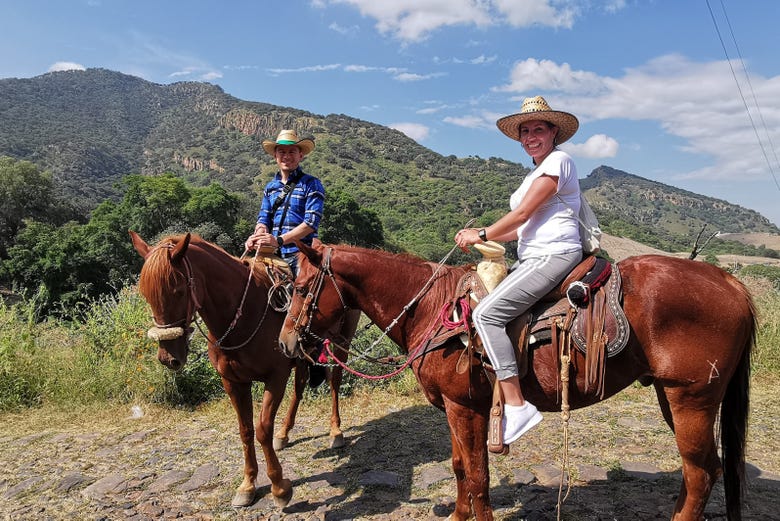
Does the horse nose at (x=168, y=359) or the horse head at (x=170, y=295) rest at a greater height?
the horse head at (x=170, y=295)

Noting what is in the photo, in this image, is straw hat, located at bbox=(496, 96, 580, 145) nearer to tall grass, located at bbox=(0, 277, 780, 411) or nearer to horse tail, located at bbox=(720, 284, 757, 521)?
horse tail, located at bbox=(720, 284, 757, 521)

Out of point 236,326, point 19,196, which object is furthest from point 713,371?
point 19,196

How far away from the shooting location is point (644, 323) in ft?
8.98

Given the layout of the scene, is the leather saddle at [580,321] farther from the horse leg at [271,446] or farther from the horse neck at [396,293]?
the horse leg at [271,446]

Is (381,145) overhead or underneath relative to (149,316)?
overhead

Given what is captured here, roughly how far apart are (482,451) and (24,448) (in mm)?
5407

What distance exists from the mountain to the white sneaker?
4434 cm

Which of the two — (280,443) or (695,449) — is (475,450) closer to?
(695,449)

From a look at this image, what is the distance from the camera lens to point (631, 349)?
9.03ft

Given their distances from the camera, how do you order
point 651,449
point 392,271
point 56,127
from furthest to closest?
point 56,127 → point 651,449 → point 392,271

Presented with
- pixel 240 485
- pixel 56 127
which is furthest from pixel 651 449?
pixel 56 127

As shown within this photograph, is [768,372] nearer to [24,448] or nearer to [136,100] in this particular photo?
[24,448]

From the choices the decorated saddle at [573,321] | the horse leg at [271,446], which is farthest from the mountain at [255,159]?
the decorated saddle at [573,321]

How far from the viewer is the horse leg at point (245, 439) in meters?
3.94
